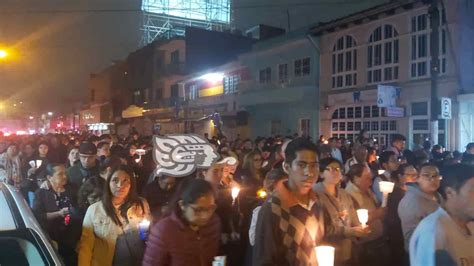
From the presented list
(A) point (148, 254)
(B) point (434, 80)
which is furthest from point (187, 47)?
(A) point (148, 254)

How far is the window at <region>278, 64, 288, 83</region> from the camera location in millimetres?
27250

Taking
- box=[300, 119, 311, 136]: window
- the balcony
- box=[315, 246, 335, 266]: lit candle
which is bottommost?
box=[315, 246, 335, 266]: lit candle

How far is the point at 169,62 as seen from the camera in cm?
4238

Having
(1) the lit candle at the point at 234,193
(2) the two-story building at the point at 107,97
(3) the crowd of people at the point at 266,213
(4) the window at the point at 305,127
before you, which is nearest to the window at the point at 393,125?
(4) the window at the point at 305,127

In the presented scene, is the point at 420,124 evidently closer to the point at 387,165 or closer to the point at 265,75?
the point at 265,75

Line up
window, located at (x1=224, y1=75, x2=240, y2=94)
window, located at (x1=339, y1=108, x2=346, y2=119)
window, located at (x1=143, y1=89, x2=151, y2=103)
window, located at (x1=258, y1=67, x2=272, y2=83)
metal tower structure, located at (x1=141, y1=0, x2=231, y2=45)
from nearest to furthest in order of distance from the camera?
window, located at (x1=339, y1=108, x2=346, y2=119), window, located at (x1=258, y1=67, x2=272, y2=83), window, located at (x1=224, y1=75, x2=240, y2=94), metal tower structure, located at (x1=141, y1=0, x2=231, y2=45), window, located at (x1=143, y1=89, x2=151, y2=103)

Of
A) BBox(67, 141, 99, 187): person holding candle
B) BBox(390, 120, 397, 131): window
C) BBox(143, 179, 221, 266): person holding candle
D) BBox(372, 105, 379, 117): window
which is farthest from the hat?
BBox(372, 105, 379, 117): window

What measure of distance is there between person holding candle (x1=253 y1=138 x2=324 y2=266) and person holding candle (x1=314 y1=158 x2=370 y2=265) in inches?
25.3

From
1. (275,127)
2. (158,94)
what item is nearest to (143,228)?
(275,127)

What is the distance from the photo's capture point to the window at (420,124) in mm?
19095

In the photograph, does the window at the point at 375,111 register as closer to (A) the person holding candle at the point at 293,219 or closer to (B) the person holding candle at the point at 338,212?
(B) the person holding candle at the point at 338,212

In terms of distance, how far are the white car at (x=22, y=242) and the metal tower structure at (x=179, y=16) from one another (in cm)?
4006

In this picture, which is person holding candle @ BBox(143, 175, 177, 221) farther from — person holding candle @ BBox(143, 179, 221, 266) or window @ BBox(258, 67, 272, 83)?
window @ BBox(258, 67, 272, 83)

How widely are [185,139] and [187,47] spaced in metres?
34.3
